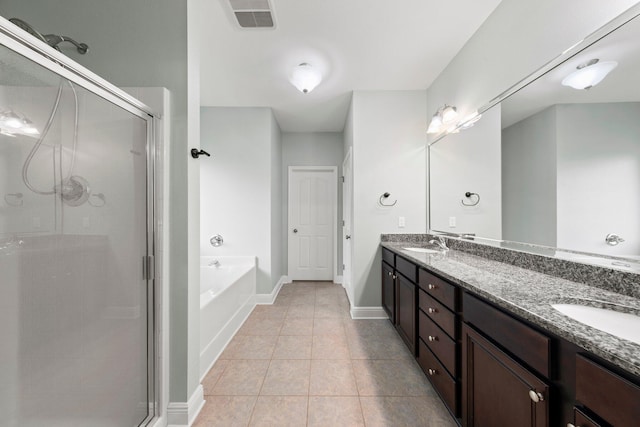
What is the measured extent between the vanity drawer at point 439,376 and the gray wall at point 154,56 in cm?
146

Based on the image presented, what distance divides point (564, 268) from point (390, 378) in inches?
51.1

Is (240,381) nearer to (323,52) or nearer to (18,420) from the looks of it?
(18,420)

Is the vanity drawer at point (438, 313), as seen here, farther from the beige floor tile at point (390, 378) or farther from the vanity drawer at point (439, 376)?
the beige floor tile at point (390, 378)

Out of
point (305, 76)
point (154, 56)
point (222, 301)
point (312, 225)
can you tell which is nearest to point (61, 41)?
point (154, 56)

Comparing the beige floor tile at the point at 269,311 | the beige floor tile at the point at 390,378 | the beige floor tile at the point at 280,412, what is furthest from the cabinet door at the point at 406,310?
the beige floor tile at the point at 269,311

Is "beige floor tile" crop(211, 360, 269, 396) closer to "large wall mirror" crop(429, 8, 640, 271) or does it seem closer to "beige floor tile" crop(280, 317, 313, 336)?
"beige floor tile" crop(280, 317, 313, 336)

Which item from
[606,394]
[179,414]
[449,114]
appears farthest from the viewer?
[449,114]

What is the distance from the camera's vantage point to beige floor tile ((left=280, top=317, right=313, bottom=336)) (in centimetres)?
255

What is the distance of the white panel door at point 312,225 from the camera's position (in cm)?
439

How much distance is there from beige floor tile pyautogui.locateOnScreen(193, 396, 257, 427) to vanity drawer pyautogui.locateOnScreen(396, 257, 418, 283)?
1.37 meters

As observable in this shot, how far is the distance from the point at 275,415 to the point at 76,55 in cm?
241

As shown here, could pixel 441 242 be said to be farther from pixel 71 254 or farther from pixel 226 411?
pixel 71 254

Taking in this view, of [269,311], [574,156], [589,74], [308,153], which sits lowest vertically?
[269,311]

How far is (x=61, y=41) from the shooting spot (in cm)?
132
